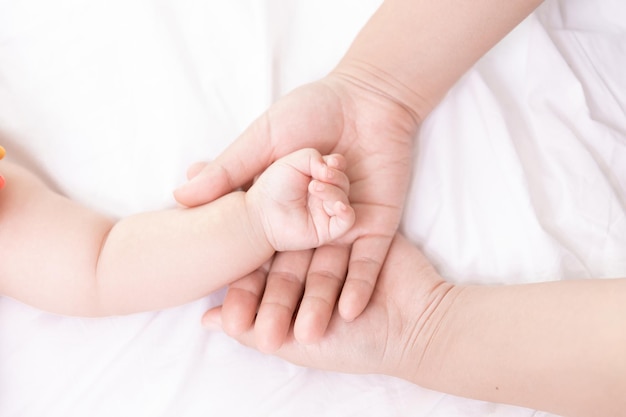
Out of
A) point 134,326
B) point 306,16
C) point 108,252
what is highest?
point 306,16

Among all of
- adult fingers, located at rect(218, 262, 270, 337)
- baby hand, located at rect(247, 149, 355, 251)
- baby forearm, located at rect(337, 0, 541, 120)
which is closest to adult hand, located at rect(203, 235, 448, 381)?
adult fingers, located at rect(218, 262, 270, 337)

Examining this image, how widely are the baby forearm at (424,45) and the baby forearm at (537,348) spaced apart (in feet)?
1.12

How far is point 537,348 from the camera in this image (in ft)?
2.75

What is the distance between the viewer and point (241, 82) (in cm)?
112

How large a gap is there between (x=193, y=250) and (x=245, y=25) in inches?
16.5

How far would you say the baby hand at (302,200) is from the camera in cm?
89

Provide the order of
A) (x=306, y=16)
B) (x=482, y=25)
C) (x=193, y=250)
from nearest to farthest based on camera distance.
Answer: (x=193, y=250) < (x=482, y=25) < (x=306, y=16)

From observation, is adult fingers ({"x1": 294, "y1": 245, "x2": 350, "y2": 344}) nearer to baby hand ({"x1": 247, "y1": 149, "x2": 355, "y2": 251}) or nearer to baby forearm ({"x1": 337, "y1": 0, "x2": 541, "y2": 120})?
baby hand ({"x1": 247, "y1": 149, "x2": 355, "y2": 251})

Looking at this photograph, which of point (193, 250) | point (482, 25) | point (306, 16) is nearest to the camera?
point (193, 250)

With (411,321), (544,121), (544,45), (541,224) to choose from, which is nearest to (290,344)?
(411,321)

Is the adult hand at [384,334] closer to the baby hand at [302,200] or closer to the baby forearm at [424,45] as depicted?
the baby hand at [302,200]

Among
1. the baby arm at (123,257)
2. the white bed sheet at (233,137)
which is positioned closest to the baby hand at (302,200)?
the baby arm at (123,257)

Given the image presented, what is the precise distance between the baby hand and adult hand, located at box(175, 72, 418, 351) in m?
0.06

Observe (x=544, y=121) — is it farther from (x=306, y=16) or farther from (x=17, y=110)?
(x=17, y=110)
